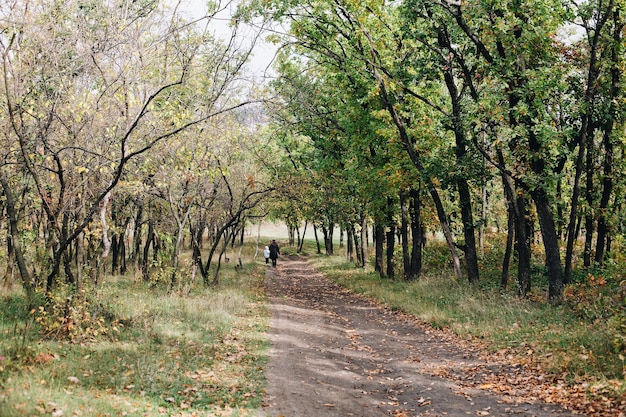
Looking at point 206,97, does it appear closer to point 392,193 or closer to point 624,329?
point 392,193

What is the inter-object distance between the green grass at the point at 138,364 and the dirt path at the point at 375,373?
0.66 m

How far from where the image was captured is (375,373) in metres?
10.1

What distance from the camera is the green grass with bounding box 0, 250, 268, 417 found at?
6758 mm

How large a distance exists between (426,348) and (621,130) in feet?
33.7

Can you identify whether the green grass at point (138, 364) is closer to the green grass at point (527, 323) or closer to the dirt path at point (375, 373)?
the dirt path at point (375, 373)

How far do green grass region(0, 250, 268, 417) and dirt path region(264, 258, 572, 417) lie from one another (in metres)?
0.66

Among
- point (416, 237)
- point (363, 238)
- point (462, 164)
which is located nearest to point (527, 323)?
point (462, 164)

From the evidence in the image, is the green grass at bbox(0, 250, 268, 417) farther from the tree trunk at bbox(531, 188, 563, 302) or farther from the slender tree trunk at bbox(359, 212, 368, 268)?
the slender tree trunk at bbox(359, 212, 368, 268)

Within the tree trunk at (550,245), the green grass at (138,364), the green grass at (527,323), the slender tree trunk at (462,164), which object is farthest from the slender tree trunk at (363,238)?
the green grass at (138,364)

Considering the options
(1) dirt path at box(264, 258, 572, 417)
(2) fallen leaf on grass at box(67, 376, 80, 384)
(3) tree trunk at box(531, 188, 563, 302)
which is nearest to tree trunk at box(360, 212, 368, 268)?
(1) dirt path at box(264, 258, 572, 417)

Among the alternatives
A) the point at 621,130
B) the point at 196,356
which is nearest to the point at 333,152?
the point at 621,130

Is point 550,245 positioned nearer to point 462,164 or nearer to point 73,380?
point 462,164

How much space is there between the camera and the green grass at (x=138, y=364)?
22.2 ft

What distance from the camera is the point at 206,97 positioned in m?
15.2
